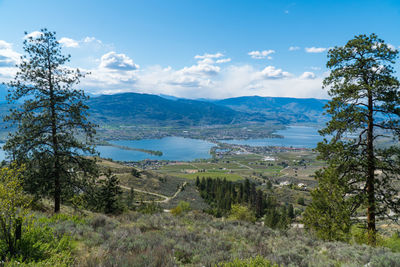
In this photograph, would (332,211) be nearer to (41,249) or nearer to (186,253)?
(186,253)

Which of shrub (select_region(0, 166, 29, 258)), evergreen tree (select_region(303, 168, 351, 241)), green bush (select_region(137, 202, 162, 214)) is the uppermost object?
shrub (select_region(0, 166, 29, 258))

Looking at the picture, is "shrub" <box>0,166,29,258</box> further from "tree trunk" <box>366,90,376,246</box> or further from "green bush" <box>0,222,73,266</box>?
"tree trunk" <box>366,90,376,246</box>

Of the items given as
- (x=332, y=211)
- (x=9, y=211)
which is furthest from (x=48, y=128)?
(x=332, y=211)

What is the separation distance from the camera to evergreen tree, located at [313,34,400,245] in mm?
10883

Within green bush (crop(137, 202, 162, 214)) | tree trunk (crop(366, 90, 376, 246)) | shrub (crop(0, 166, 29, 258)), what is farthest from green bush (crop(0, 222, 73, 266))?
green bush (crop(137, 202, 162, 214))

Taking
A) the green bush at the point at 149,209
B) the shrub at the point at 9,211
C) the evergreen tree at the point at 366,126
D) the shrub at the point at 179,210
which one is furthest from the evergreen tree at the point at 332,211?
the green bush at the point at 149,209

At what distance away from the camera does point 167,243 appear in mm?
7914

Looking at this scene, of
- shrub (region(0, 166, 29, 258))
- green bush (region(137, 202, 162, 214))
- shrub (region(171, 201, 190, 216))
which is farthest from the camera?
green bush (region(137, 202, 162, 214))

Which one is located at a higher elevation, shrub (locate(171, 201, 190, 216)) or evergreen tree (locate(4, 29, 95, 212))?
evergreen tree (locate(4, 29, 95, 212))

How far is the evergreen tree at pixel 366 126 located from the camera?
10.9 meters

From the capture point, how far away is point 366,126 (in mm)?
11664

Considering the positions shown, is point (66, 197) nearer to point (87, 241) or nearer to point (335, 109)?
point (87, 241)

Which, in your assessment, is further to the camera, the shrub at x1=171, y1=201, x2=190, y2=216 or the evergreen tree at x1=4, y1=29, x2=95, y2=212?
the shrub at x1=171, y1=201, x2=190, y2=216

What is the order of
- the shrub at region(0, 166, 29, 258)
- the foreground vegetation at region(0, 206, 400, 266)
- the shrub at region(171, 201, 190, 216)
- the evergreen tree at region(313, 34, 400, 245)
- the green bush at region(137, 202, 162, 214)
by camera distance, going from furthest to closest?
the green bush at region(137, 202, 162, 214), the shrub at region(171, 201, 190, 216), the evergreen tree at region(313, 34, 400, 245), the foreground vegetation at region(0, 206, 400, 266), the shrub at region(0, 166, 29, 258)
